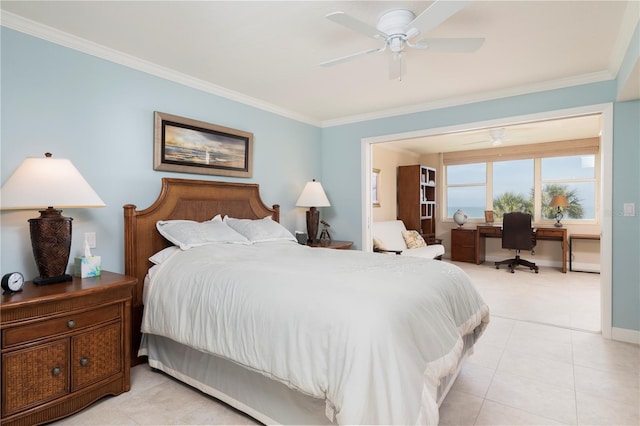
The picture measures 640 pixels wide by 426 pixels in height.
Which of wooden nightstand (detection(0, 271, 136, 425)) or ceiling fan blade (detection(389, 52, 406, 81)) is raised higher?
ceiling fan blade (detection(389, 52, 406, 81))

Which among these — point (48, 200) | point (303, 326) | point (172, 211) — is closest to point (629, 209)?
point (303, 326)

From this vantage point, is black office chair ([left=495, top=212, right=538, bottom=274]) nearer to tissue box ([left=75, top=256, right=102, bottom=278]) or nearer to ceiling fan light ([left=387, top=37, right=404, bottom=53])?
ceiling fan light ([left=387, top=37, right=404, bottom=53])

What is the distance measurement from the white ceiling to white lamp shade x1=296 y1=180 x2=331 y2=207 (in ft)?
3.53

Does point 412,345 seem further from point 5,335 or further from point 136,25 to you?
point 136,25

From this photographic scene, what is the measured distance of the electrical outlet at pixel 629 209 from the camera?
294cm

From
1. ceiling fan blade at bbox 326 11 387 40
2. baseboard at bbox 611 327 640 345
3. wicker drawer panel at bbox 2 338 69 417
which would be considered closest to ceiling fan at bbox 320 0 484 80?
ceiling fan blade at bbox 326 11 387 40

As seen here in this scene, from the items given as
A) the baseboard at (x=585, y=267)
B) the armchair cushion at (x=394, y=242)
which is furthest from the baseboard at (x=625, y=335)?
the baseboard at (x=585, y=267)

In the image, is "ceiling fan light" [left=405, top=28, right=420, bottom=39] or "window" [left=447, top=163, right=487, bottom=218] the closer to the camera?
"ceiling fan light" [left=405, top=28, right=420, bottom=39]

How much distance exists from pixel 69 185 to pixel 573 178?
7540 millimetres

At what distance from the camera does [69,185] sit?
2039 millimetres

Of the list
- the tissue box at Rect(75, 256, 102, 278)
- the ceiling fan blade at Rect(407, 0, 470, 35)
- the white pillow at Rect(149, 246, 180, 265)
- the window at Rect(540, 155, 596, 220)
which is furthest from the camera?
the window at Rect(540, 155, 596, 220)

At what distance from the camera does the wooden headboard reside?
2.61m

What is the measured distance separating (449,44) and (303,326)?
1.91 metres

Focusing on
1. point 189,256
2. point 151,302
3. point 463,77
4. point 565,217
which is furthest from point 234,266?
point 565,217
